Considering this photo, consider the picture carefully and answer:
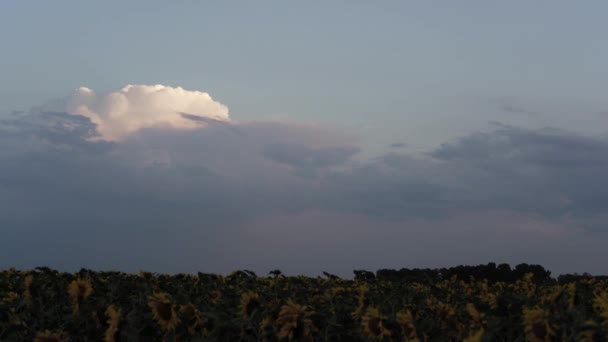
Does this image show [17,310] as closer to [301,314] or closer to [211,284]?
[211,284]

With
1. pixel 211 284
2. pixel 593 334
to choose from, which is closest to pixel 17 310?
pixel 211 284

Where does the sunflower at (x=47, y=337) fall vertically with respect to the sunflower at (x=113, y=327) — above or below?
below

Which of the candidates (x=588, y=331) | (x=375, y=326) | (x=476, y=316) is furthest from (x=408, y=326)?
(x=588, y=331)

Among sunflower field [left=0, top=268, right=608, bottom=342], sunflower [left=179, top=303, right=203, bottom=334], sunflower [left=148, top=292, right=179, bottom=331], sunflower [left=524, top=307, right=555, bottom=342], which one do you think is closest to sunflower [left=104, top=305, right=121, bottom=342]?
sunflower field [left=0, top=268, right=608, bottom=342]

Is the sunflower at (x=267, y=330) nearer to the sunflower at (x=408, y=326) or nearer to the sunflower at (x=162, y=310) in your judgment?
the sunflower at (x=408, y=326)

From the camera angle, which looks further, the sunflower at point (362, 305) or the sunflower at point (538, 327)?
the sunflower at point (362, 305)

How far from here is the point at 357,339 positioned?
6.95 m

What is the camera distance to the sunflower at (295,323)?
6652 mm

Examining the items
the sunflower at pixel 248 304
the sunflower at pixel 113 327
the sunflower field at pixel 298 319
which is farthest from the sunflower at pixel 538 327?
the sunflower at pixel 113 327

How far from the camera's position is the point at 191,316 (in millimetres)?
7453

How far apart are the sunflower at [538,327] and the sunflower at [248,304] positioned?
8.18ft

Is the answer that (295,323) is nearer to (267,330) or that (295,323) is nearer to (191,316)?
(267,330)

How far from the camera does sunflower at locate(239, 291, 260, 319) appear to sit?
7.19m

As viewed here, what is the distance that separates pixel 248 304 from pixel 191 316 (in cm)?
59
